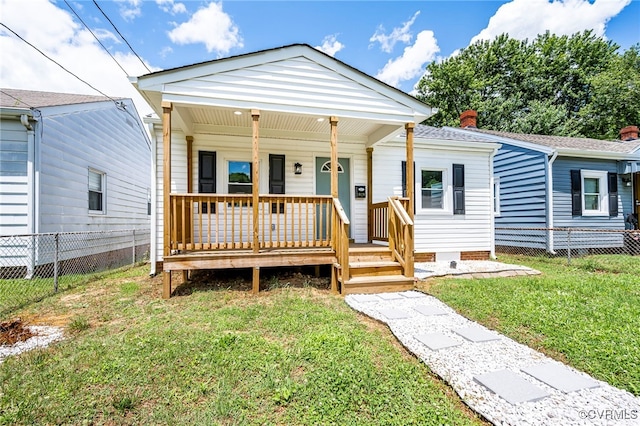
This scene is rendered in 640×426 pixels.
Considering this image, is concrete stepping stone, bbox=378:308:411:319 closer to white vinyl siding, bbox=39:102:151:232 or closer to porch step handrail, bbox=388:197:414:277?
porch step handrail, bbox=388:197:414:277

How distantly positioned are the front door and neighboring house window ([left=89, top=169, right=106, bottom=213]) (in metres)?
6.27

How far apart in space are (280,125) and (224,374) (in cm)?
507

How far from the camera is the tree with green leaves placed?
18.3 m

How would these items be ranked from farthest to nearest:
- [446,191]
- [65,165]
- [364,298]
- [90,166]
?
[90,166] → [446,191] → [65,165] → [364,298]

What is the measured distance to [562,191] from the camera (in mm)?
9180

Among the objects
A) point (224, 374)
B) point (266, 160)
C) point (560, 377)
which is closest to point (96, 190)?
point (266, 160)

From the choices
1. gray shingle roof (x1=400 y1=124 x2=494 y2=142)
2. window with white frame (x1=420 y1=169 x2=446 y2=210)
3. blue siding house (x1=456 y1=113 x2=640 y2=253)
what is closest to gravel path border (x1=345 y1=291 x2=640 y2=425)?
window with white frame (x1=420 y1=169 x2=446 y2=210)

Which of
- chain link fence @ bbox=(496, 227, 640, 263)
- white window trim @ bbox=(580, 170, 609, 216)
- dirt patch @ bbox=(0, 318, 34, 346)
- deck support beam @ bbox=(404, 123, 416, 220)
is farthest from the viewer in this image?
white window trim @ bbox=(580, 170, 609, 216)

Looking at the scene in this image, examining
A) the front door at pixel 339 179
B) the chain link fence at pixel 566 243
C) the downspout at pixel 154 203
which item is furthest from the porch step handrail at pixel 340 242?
the chain link fence at pixel 566 243

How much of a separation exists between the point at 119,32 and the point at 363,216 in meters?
6.80

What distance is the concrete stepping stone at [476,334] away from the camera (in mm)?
3102

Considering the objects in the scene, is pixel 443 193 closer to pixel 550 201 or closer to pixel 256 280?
pixel 550 201

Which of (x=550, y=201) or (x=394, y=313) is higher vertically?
(x=550, y=201)
